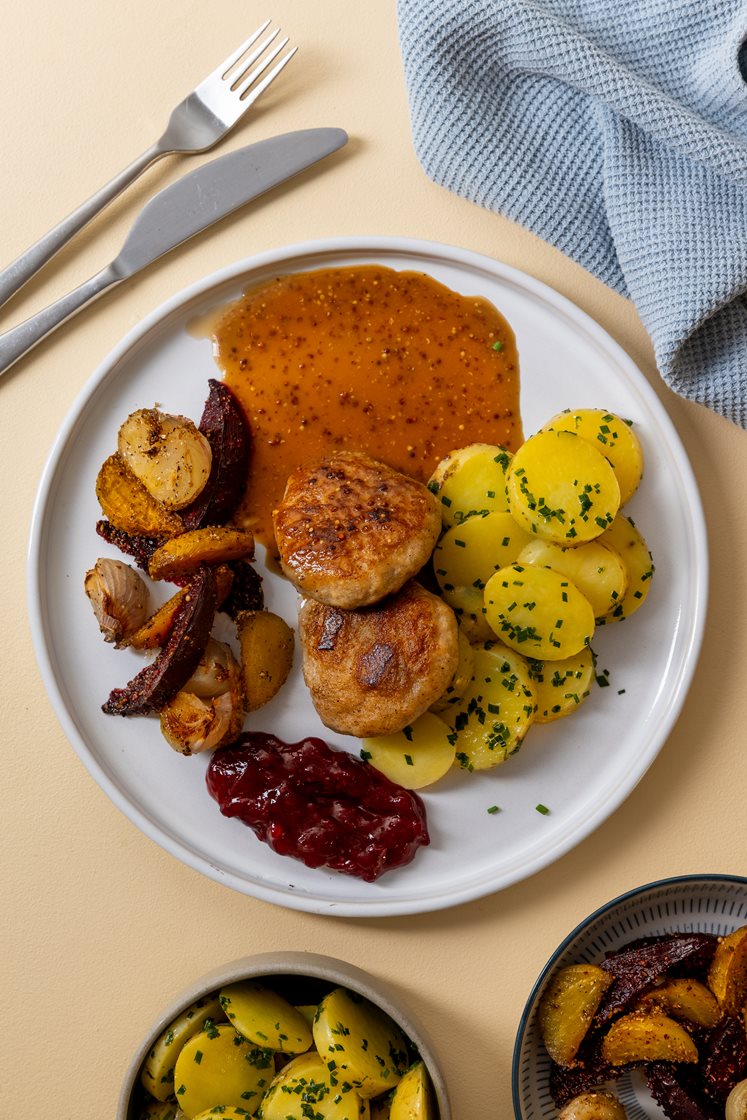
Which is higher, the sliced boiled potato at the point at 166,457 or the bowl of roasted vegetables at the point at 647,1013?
the sliced boiled potato at the point at 166,457

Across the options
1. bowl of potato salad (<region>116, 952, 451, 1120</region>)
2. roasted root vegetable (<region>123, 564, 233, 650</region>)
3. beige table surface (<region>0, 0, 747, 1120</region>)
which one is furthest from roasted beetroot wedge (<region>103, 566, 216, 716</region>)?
bowl of potato salad (<region>116, 952, 451, 1120</region>)

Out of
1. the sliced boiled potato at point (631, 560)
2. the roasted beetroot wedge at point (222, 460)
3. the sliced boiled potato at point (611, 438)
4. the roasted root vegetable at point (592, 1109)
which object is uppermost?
the roasted beetroot wedge at point (222, 460)

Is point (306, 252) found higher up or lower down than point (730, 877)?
higher up

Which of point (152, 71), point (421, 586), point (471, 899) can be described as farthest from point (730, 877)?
point (152, 71)

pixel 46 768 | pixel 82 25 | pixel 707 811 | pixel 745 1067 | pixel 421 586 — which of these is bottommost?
pixel 745 1067

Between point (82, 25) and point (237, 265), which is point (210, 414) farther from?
point (82, 25)

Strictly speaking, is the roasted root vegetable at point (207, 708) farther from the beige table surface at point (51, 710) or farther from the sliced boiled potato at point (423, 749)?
the beige table surface at point (51, 710)

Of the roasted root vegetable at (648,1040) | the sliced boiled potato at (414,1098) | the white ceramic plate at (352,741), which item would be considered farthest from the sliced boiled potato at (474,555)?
the sliced boiled potato at (414,1098)
